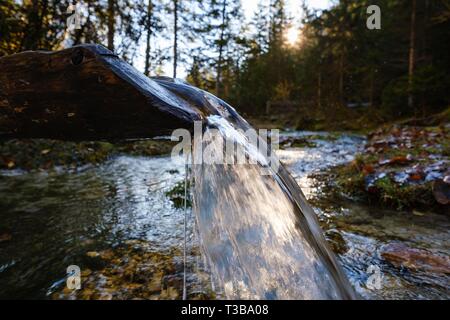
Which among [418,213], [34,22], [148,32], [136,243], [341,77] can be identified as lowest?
[136,243]

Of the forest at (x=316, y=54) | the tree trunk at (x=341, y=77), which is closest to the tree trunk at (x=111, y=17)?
the forest at (x=316, y=54)

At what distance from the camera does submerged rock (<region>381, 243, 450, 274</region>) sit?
6.23 feet

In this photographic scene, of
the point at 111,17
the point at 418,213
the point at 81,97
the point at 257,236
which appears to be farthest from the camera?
the point at 111,17

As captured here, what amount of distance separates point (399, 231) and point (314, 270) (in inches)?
60.7

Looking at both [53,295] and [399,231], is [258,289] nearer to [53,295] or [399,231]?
[53,295]

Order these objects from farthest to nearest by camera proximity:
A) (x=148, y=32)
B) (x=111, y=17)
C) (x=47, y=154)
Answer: (x=47, y=154) → (x=148, y=32) → (x=111, y=17)

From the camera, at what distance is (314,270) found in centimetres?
148

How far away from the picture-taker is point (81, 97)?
184 centimetres

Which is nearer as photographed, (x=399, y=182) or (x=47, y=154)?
(x=399, y=182)

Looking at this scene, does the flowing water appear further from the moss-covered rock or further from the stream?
the moss-covered rock

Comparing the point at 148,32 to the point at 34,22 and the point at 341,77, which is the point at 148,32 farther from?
the point at 341,77

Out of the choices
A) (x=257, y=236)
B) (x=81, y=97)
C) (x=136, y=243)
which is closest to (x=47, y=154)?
(x=136, y=243)

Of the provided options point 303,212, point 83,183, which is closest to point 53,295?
point 303,212

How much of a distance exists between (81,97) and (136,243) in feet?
4.04
